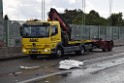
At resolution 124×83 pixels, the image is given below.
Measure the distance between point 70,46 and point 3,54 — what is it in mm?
4564

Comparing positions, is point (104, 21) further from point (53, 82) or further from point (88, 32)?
point (53, 82)

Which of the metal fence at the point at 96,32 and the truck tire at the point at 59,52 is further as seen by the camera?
the metal fence at the point at 96,32

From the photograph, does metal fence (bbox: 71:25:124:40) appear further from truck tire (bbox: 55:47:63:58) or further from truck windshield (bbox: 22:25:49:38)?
truck windshield (bbox: 22:25:49:38)

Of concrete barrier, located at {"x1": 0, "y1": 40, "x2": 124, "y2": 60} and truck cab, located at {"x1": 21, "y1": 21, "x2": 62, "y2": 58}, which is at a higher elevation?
truck cab, located at {"x1": 21, "y1": 21, "x2": 62, "y2": 58}

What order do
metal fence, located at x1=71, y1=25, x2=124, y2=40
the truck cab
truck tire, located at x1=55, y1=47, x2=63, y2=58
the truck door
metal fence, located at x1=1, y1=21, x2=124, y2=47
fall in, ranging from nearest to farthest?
the truck cab → the truck door → truck tire, located at x1=55, y1=47, x2=63, y2=58 → metal fence, located at x1=1, y1=21, x2=124, y2=47 → metal fence, located at x1=71, y1=25, x2=124, y2=40

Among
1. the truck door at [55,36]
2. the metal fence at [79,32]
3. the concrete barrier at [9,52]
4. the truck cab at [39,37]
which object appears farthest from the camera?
the metal fence at [79,32]

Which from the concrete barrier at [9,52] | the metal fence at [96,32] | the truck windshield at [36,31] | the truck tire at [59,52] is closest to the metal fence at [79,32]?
the metal fence at [96,32]

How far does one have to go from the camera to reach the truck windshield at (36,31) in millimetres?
22953

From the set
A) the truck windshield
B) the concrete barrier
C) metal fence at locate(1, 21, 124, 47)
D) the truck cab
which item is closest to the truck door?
the truck cab

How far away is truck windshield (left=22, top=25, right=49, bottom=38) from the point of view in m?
23.0

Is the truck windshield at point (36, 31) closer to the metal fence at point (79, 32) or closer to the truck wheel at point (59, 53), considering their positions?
the truck wheel at point (59, 53)

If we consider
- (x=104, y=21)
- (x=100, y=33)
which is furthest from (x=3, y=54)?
(x=104, y=21)

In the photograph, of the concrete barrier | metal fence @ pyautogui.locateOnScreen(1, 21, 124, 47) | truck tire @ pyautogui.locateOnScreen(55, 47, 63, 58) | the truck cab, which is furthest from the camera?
metal fence @ pyautogui.locateOnScreen(1, 21, 124, 47)

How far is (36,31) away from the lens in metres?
23.1
